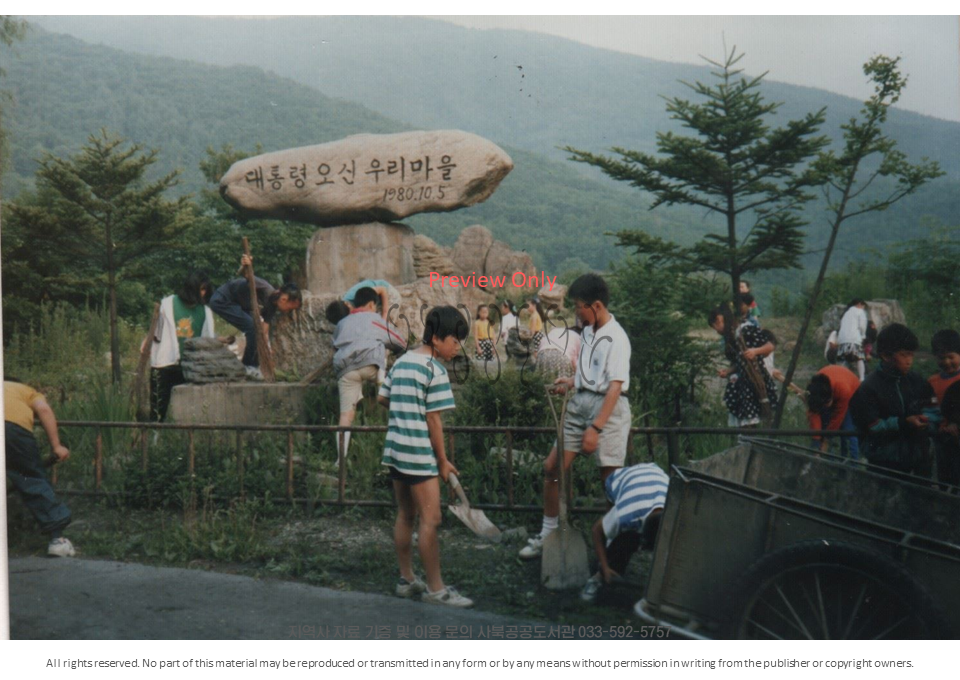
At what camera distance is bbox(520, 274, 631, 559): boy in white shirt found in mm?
3873

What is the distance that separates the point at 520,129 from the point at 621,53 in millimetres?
825

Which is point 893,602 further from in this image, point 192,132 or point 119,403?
point 192,132

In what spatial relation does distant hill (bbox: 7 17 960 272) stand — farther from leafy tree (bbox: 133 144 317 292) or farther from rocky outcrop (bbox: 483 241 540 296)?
leafy tree (bbox: 133 144 317 292)

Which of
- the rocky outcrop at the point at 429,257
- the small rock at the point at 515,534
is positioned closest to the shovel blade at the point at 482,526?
the small rock at the point at 515,534

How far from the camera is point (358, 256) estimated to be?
727cm

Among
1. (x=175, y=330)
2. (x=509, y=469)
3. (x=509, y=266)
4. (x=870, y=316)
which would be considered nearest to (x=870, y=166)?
(x=870, y=316)

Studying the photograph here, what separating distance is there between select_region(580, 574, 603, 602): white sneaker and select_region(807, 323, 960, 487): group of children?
1.43 m

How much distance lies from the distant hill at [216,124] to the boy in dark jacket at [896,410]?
82.9 inches

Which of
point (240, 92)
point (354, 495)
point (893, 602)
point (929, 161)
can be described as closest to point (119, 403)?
point (354, 495)

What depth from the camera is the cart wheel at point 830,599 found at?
2.63 metres

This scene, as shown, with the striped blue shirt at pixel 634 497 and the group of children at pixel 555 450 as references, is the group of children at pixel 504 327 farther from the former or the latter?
the striped blue shirt at pixel 634 497

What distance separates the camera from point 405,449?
3574 millimetres

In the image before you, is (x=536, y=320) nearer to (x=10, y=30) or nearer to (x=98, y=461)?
(x=98, y=461)

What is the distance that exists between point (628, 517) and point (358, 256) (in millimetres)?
4477
